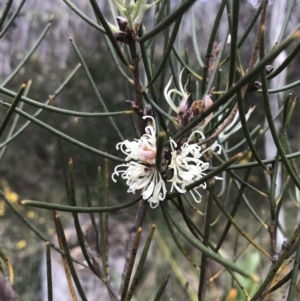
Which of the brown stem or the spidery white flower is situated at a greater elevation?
the spidery white flower

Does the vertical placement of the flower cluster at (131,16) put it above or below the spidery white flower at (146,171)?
above

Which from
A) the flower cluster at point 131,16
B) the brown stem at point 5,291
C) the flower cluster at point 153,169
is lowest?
the brown stem at point 5,291

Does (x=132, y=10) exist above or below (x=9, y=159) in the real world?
below

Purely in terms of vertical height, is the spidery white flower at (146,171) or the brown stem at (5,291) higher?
the spidery white flower at (146,171)

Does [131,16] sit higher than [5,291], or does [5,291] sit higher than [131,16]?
[131,16]

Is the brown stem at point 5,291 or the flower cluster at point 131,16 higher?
the flower cluster at point 131,16

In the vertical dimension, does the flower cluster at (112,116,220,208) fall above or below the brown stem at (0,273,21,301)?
above

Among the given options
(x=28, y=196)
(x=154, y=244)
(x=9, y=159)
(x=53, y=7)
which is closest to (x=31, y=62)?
(x=53, y=7)

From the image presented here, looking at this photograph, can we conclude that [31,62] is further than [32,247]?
Yes

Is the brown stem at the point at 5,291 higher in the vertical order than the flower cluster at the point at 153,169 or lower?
lower

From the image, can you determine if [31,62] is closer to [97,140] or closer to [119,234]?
[97,140]

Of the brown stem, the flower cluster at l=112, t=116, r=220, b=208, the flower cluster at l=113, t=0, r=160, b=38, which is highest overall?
the flower cluster at l=113, t=0, r=160, b=38
